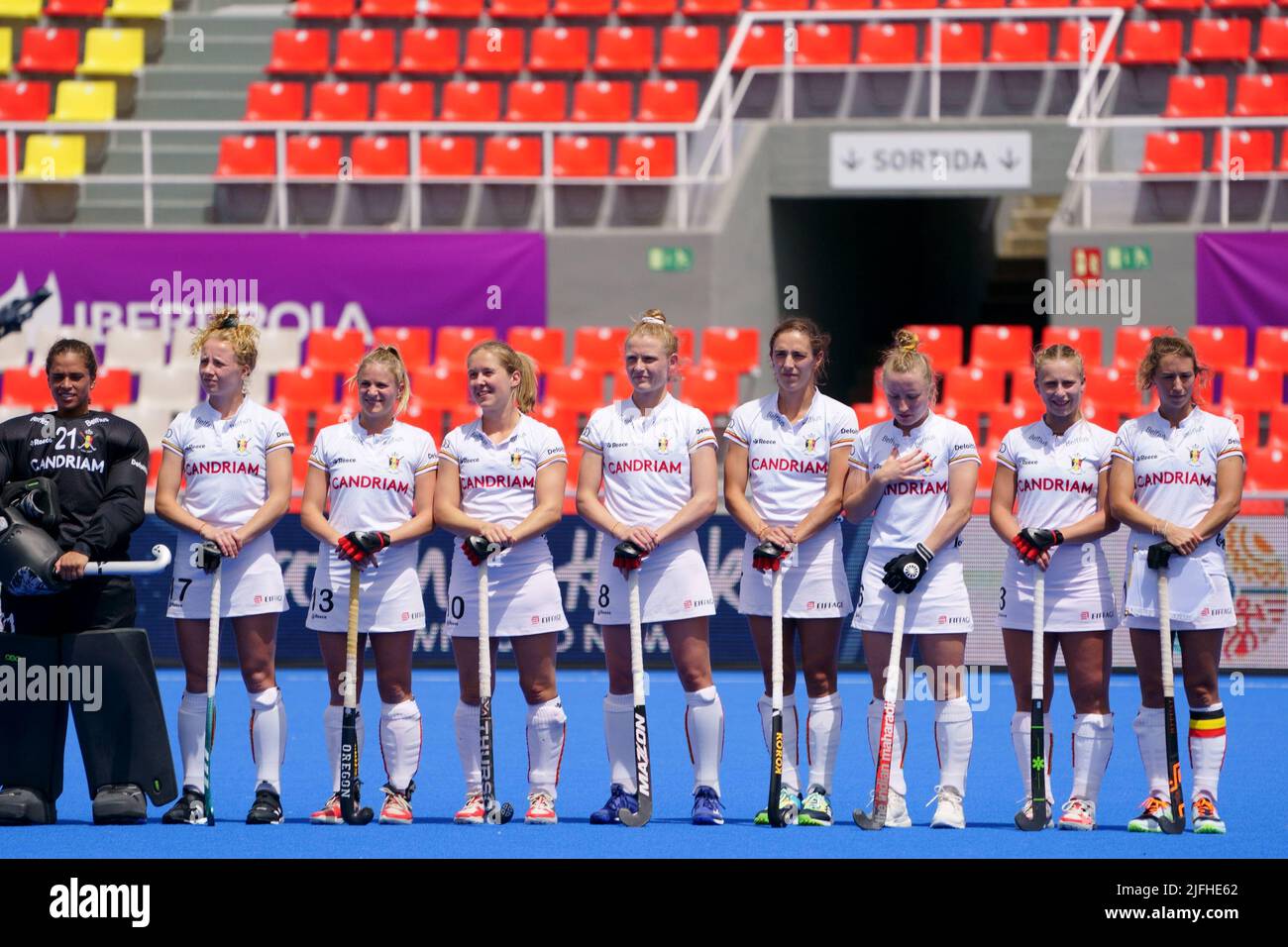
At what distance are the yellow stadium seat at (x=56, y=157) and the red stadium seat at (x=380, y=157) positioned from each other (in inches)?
109

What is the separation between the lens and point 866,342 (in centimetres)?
1861

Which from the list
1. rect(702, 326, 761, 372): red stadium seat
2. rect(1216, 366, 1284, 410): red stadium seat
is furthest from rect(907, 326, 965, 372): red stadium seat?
rect(1216, 366, 1284, 410): red stadium seat

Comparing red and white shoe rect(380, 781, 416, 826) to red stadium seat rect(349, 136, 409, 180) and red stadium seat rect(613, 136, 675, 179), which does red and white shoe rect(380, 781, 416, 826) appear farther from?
red stadium seat rect(349, 136, 409, 180)

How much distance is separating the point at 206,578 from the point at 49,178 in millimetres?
10197

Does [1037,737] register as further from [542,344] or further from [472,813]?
[542,344]

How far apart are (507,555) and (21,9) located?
47.1 feet

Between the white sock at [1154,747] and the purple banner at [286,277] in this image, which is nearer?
the white sock at [1154,747]

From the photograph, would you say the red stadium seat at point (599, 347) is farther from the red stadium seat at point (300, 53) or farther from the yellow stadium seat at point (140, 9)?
the yellow stadium seat at point (140, 9)

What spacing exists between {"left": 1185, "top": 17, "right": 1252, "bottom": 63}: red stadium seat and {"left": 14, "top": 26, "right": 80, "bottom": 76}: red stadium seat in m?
11.0

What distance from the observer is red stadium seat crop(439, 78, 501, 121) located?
17.4 metres

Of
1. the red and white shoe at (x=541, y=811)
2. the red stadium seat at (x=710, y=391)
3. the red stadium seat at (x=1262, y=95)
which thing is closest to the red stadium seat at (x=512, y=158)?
the red stadium seat at (x=710, y=391)

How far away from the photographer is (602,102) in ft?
56.2

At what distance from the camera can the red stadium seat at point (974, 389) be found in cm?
1446
